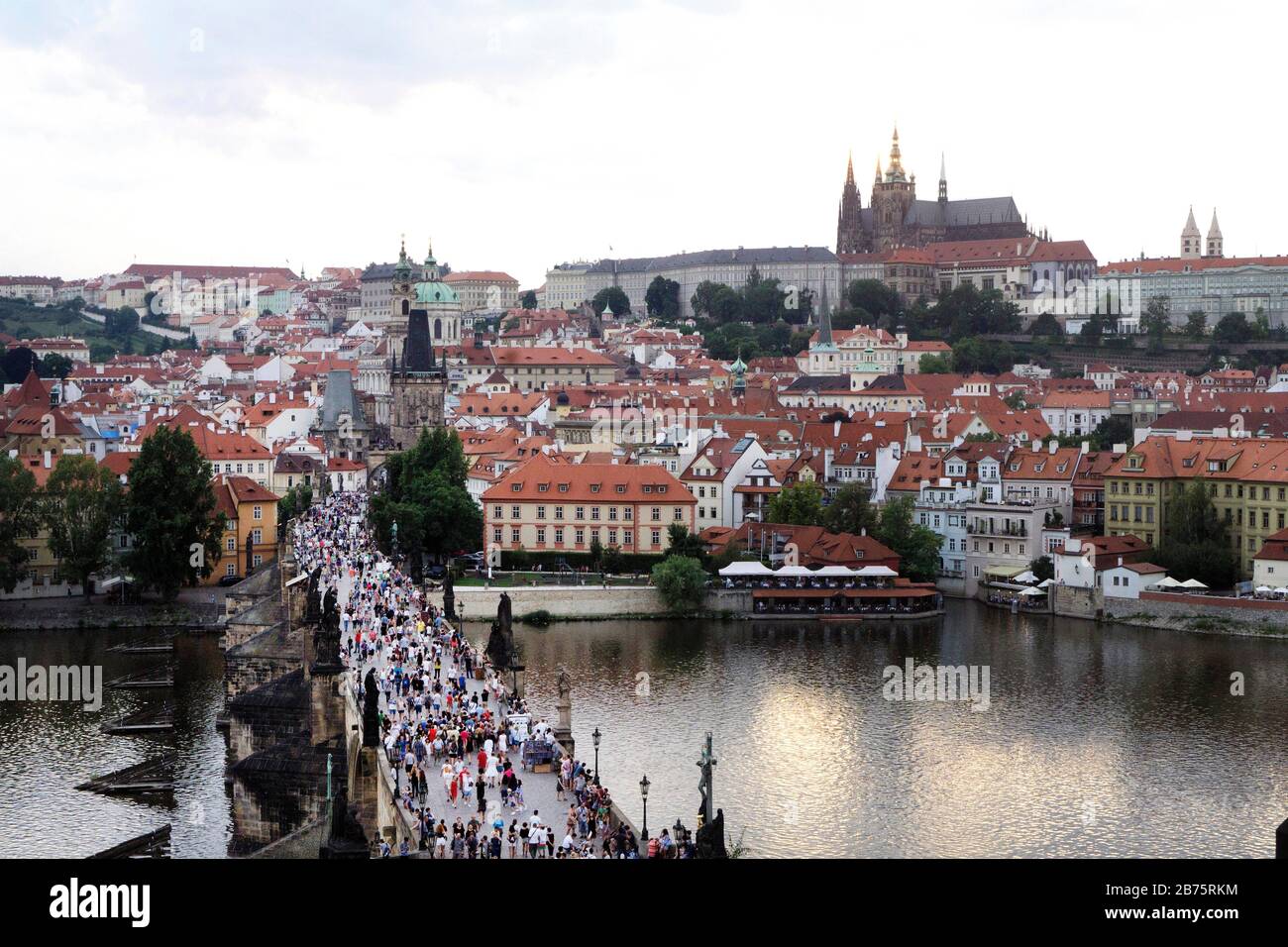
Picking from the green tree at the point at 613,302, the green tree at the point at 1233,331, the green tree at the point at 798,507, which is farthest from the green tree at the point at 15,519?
the green tree at the point at 613,302

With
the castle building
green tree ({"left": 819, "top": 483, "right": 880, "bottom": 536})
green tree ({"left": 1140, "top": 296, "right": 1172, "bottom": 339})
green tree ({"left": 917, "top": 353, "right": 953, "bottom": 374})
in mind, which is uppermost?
the castle building

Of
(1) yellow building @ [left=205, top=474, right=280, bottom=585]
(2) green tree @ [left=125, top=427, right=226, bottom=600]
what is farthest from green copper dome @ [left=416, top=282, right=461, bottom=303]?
(2) green tree @ [left=125, top=427, right=226, bottom=600]

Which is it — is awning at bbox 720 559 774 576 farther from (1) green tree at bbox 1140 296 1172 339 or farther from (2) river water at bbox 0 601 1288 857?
(1) green tree at bbox 1140 296 1172 339

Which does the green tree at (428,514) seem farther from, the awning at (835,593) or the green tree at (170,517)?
the awning at (835,593)

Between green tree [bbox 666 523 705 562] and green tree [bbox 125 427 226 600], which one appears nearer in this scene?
green tree [bbox 125 427 226 600]

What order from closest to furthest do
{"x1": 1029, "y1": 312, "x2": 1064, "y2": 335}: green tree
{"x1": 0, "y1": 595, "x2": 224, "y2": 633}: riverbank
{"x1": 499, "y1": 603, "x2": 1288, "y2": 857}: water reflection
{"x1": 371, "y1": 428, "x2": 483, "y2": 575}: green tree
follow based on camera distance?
{"x1": 499, "y1": 603, "x2": 1288, "y2": 857}: water reflection → {"x1": 0, "y1": 595, "x2": 224, "y2": 633}: riverbank → {"x1": 371, "y1": 428, "x2": 483, "y2": 575}: green tree → {"x1": 1029, "y1": 312, "x2": 1064, "y2": 335}: green tree
